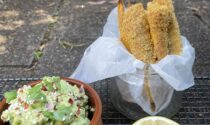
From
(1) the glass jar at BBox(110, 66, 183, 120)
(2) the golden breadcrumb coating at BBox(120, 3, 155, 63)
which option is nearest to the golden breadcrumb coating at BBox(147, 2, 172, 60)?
(2) the golden breadcrumb coating at BBox(120, 3, 155, 63)

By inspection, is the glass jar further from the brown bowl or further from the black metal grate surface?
the brown bowl

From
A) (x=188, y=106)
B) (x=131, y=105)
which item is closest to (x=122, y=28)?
(x=131, y=105)

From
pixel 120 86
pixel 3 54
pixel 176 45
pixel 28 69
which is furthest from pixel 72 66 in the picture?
pixel 176 45

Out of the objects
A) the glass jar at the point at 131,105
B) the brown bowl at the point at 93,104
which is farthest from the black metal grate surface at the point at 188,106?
the brown bowl at the point at 93,104

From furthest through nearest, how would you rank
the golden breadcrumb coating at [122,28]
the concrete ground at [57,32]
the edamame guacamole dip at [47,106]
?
the concrete ground at [57,32], the golden breadcrumb coating at [122,28], the edamame guacamole dip at [47,106]

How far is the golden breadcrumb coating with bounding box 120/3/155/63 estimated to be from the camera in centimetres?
126

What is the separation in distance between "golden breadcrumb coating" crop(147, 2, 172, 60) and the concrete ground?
58cm

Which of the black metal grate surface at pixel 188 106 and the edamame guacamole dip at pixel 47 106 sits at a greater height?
the edamame guacamole dip at pixel 47 106

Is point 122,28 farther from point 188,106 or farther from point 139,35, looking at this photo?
point 188,106

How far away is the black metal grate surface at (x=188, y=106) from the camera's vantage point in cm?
137

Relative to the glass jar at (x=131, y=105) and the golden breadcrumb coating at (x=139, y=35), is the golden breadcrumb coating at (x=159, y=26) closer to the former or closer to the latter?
the golden breadcrumb coating at (x=139, y=35)

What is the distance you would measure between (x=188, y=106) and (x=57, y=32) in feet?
3.59

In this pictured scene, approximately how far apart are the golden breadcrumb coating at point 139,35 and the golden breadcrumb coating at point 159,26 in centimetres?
3

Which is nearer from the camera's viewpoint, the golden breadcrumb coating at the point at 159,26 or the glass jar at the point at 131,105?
the golden breadcrumb coating at the point at 159,26
